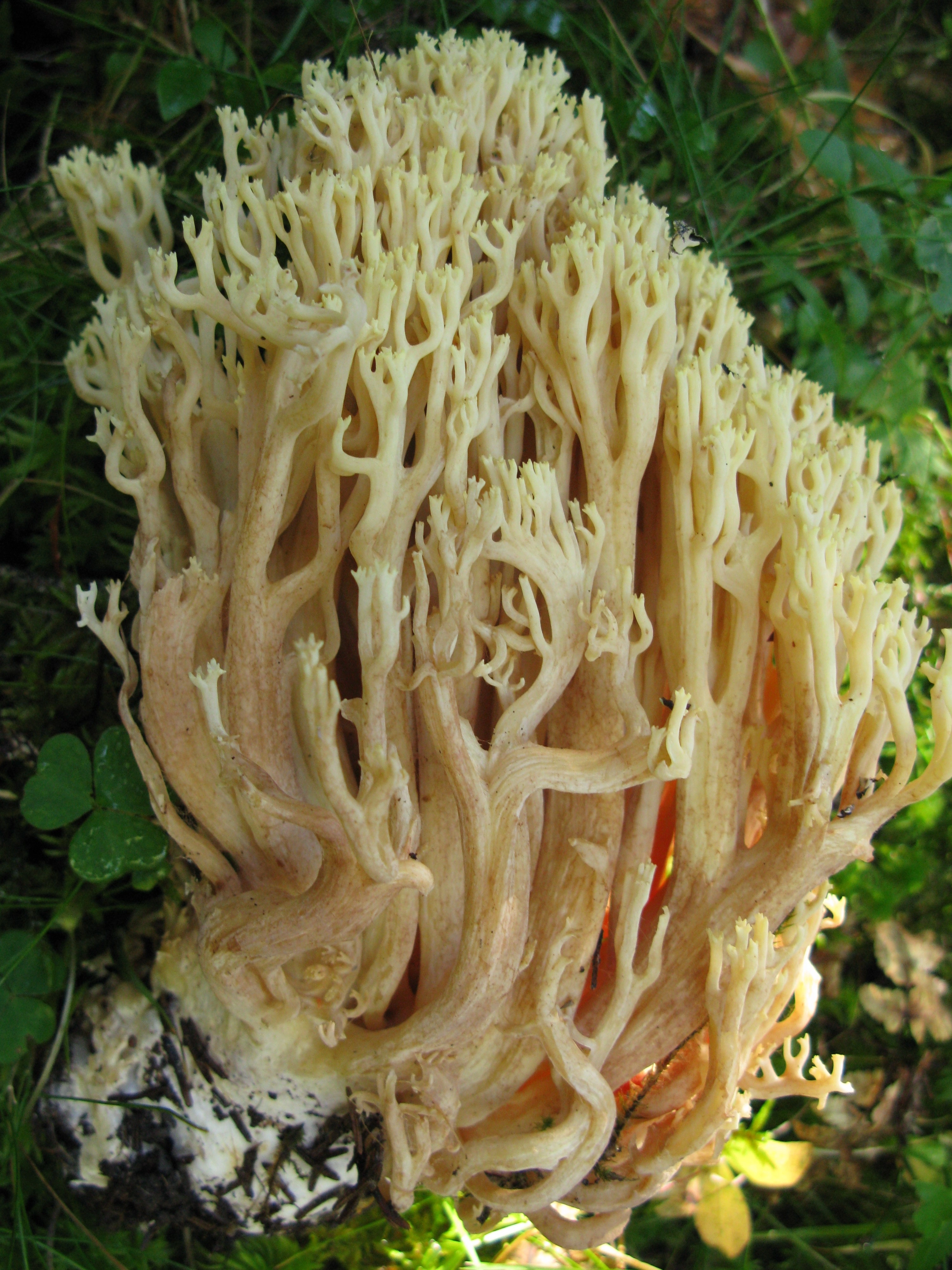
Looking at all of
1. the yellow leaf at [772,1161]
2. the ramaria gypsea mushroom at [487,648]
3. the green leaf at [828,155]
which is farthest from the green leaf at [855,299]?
the yellow leaf at [772,1161]

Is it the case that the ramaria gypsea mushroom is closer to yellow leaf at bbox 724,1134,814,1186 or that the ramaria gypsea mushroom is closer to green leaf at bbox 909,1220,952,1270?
yellow leaf at bbox 724,1134,814,1186

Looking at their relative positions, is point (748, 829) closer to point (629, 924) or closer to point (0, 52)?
point (629, 924)

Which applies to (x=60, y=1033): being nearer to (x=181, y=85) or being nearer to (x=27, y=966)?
(x=27, y=966)

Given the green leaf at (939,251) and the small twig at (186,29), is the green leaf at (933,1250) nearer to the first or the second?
the green leaf at (939,251)

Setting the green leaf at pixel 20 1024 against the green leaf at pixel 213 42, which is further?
the green leaf at pixel 213 42

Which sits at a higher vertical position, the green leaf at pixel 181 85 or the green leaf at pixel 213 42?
the green leaf at pixel 213 42

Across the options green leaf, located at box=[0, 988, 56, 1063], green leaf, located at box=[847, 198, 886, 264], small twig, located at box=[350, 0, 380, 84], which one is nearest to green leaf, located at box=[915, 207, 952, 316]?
green leaf, located at box=[847, 198, 886, 264]

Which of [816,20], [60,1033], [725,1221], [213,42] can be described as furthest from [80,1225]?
[816,20]
